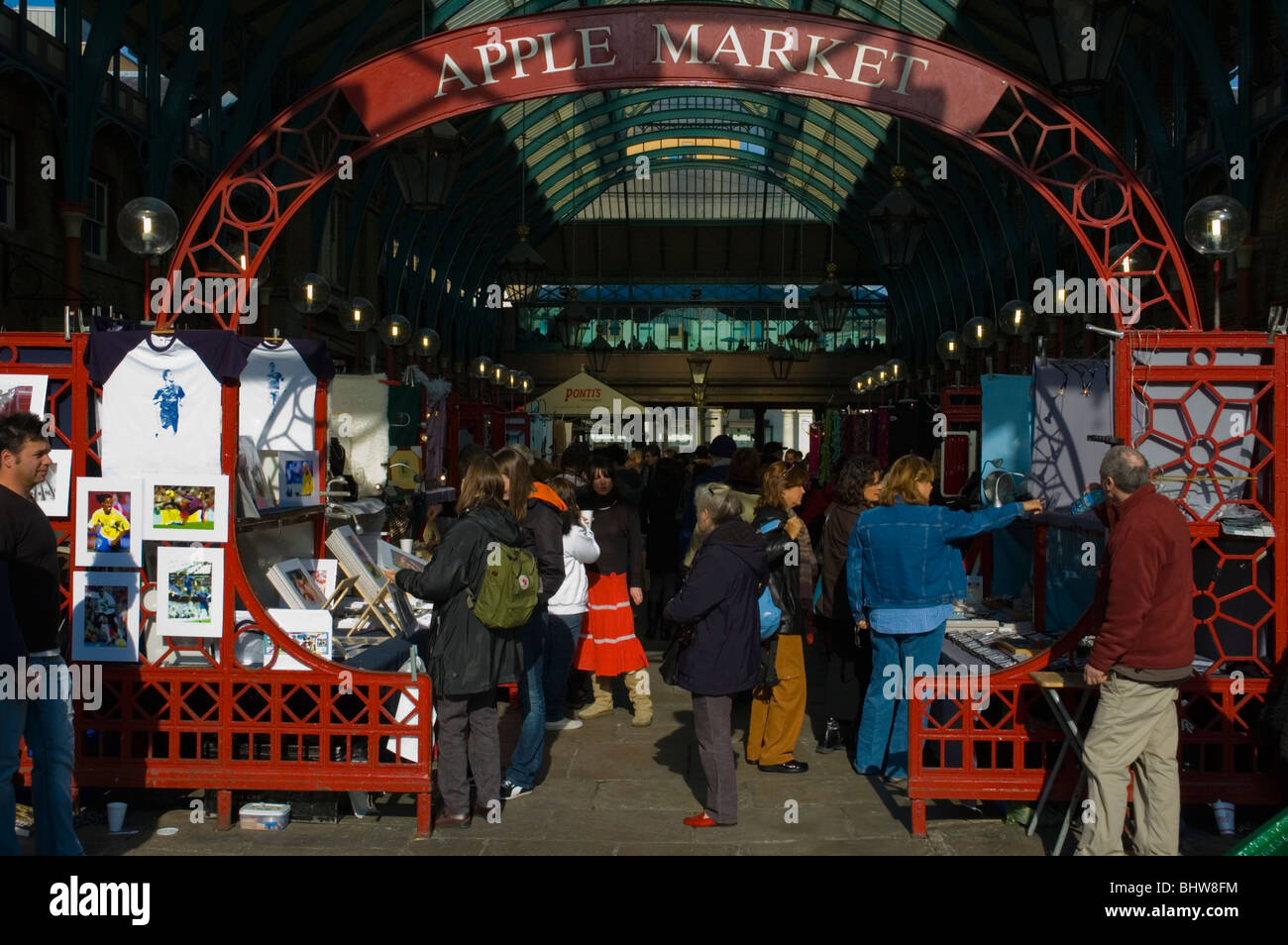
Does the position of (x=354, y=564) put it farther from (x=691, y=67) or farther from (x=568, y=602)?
(x=691, y=67)

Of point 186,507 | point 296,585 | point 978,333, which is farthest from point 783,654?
point 978,333

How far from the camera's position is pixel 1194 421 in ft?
22.2

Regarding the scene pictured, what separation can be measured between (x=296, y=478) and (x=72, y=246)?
8.88 meters

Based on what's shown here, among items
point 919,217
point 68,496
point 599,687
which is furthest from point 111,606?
point 919,217

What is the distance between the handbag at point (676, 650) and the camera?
6.30 m

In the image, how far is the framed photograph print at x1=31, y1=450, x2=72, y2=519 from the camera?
648 centimetres

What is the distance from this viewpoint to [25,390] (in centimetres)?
645

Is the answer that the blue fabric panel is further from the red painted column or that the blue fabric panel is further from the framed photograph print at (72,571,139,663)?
the red painted column

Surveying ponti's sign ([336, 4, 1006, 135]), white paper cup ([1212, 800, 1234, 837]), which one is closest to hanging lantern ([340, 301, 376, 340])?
ponti's sign ([336, 4, 1006, 135])

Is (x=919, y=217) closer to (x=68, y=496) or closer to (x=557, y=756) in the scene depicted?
(x=557, y=756)

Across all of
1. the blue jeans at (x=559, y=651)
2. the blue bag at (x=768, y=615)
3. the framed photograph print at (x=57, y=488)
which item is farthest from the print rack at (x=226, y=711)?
the blue bag at (x=768, y=615)

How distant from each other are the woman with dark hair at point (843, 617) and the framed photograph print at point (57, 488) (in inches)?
165

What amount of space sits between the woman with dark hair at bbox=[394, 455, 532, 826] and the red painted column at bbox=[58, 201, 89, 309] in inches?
426

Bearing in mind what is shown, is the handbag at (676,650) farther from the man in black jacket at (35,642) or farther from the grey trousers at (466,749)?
the man in black jacket at (35,642)
